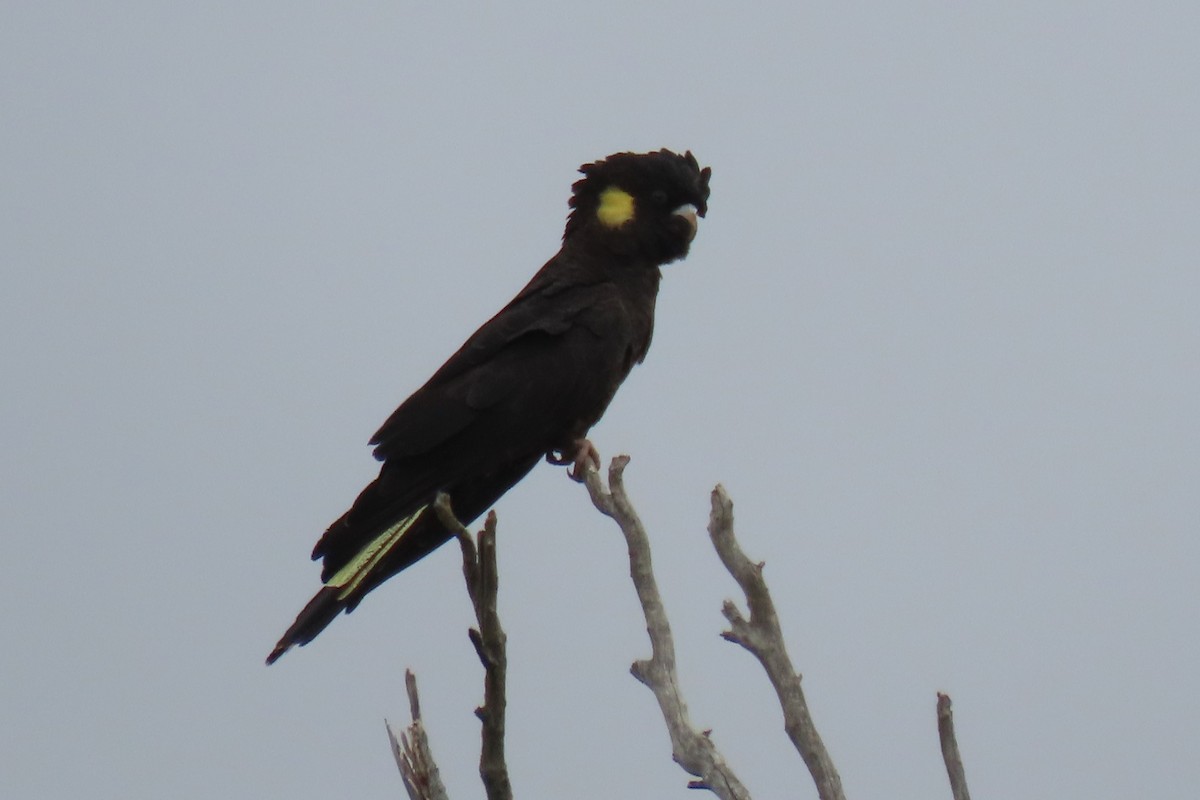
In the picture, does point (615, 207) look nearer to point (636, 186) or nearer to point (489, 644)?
point (636, 186)

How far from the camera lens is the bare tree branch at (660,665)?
356cm

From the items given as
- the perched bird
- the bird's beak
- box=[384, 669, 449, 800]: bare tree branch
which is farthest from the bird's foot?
box=[384, 669, 449, 800]: bare tree branch

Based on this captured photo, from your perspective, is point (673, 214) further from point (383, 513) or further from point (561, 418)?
point (383, 513)

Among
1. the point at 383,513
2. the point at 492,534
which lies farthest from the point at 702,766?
the point at 383,513

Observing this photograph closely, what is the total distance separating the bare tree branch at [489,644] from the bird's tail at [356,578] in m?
1.79

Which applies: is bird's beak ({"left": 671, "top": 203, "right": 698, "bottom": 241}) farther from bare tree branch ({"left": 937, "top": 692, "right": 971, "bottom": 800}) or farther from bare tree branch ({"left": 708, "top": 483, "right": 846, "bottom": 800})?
bare tree branch ({"left": 937, "top": 692, "right": 971, "bottom": 800})

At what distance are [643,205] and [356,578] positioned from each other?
8.10ft

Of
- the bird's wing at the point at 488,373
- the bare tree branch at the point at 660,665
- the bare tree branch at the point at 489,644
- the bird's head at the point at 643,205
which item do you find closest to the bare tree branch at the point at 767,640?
the bare tree branch at the point at 660,665

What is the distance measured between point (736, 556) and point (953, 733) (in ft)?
2.51

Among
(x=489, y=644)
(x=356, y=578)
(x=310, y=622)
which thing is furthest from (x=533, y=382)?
(x=489, y=644)

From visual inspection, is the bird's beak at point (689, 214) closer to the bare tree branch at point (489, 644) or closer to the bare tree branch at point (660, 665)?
the bare tree branch at point (660, 665)

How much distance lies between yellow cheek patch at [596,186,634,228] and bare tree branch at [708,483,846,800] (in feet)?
9.77

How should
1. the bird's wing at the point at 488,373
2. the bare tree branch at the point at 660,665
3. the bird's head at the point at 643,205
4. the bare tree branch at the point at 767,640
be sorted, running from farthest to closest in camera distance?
the bird's head at the point at 643,205, the bird's wing at the point at 488,373, the bare tree branch at the point at 660,665, the bare tree branch at the point at 767,640

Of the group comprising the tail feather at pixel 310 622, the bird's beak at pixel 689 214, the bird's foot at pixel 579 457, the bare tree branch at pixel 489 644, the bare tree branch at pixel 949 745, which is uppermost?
the bird's beak at pixel 689 214
